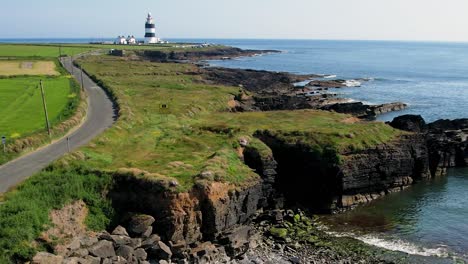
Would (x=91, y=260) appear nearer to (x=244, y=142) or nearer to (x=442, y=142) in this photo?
(x=244, y=142)

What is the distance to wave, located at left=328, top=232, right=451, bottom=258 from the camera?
38094 millimetres

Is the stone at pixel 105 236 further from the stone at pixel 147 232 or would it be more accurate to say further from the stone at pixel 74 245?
the stone at pixel 147 232

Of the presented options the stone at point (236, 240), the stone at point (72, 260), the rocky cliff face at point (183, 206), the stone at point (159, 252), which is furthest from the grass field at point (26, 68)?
the stone at point (72, 260)

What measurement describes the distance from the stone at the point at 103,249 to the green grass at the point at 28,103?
2120cm

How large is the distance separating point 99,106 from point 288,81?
81.3m

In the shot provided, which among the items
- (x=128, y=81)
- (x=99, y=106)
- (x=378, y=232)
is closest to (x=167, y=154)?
(x=378, y=232)

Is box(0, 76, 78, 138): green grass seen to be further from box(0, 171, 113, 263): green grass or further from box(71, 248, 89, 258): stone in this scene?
box(71, 248, 89, 258): stone

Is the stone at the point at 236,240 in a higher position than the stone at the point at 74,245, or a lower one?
lower

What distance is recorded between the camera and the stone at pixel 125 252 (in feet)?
103

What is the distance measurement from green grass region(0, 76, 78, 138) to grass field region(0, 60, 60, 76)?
38.2 feet

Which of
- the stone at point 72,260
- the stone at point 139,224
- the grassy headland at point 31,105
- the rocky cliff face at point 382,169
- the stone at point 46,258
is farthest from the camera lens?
the rocky cliff face at point 382,169

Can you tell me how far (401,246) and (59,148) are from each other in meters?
33.0

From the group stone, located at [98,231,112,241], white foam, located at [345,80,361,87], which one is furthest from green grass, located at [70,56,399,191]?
white foam, located at [345,80,361,87]

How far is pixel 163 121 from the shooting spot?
60.2 meters
